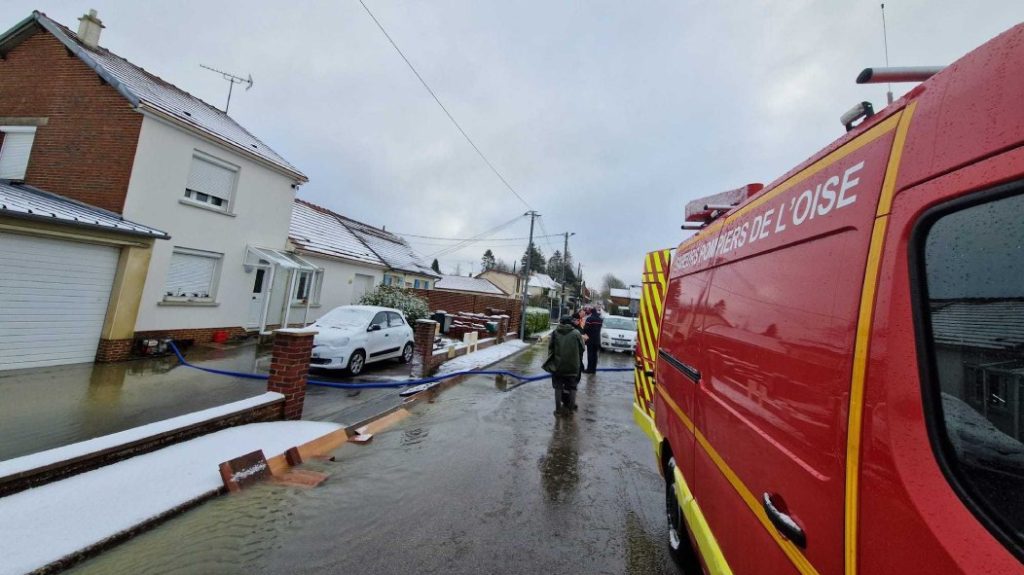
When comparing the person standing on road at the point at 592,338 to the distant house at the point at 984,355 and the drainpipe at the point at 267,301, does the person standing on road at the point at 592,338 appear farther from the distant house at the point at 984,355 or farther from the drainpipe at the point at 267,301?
the distant house at the point at 984,355

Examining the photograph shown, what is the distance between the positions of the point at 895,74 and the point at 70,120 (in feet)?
46.3

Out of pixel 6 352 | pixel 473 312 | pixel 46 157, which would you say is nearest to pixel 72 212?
pixel 6 352

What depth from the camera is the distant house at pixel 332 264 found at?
44.1 feet

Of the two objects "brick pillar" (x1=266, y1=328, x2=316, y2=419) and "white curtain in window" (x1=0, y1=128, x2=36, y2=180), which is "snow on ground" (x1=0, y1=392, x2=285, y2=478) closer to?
"brick pillar" (x1=266, y1=328, x2=316, y2=419)

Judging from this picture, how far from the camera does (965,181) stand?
0.88 meters

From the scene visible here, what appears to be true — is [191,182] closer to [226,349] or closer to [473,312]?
[226,349]

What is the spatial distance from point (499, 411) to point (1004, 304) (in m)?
6.13

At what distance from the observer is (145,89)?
31.9 ft

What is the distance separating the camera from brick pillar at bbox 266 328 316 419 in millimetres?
4980

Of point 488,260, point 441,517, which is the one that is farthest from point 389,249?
point 488,260

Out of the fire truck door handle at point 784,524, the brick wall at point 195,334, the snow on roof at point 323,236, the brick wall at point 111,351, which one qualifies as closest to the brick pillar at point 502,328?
the snow on roof at point 323,236

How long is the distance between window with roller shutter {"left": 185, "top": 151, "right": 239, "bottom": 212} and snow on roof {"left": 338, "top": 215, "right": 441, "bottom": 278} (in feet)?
23.5

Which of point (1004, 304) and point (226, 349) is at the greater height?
point (1004, 304)

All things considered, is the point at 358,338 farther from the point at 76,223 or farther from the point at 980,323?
the point at 980,323
